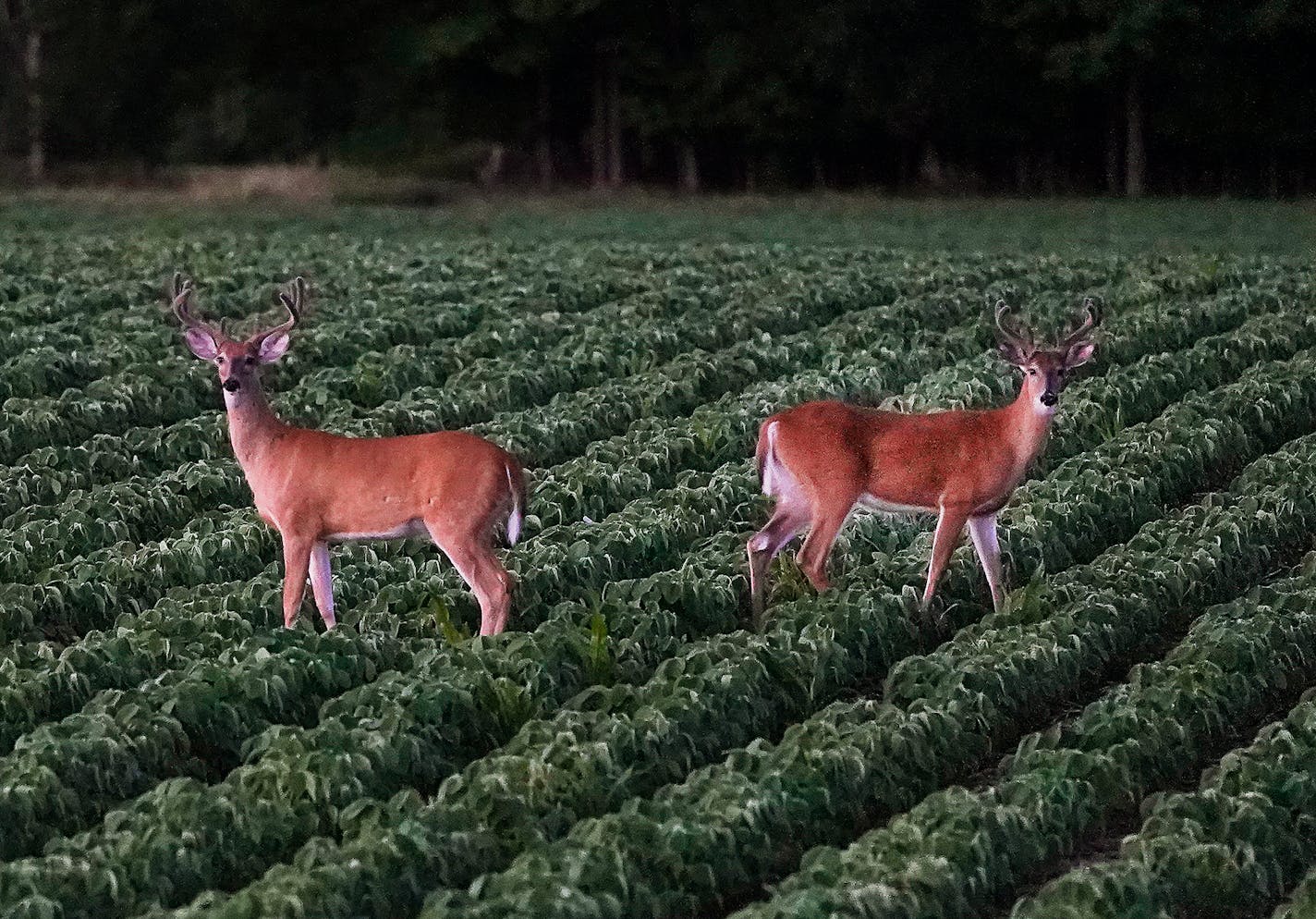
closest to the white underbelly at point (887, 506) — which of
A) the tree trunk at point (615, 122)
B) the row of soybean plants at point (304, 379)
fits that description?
the row of soybean plants at point (304, 379)

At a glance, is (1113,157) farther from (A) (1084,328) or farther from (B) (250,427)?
(B) (250,427)

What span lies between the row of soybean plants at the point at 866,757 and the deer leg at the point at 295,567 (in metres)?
2.22

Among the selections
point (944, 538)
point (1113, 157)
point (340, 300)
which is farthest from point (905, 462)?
point (1113, 157)

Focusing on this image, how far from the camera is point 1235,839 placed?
7914mm

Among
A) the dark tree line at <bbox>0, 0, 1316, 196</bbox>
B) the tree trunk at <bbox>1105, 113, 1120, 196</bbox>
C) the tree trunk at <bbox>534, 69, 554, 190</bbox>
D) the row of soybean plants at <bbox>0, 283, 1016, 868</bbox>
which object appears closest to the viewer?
the row of soybean plants at <bbox>0, 283, 1016, 868</bbox>

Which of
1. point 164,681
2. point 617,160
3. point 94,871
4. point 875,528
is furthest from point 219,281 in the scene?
point 617,160

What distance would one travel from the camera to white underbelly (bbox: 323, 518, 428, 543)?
949cm

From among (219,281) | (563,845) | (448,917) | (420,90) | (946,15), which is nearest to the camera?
(448,917)

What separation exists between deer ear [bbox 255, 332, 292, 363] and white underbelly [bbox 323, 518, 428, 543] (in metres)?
0.86

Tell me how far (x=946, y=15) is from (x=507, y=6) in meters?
9.76

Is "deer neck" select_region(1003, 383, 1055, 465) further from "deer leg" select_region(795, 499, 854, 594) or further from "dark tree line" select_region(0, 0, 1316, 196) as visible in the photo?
"dark tree line" select_region(0, 0, 1316, 196)

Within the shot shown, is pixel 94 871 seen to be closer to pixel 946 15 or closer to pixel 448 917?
pixel 448 917

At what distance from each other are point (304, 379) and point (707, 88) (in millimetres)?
32430

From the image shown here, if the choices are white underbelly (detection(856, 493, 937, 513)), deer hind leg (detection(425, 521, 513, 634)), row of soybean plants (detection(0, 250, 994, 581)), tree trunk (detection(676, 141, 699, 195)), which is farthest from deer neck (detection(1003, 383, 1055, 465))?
tree trunk (detection(676, 141, 699, 195))
